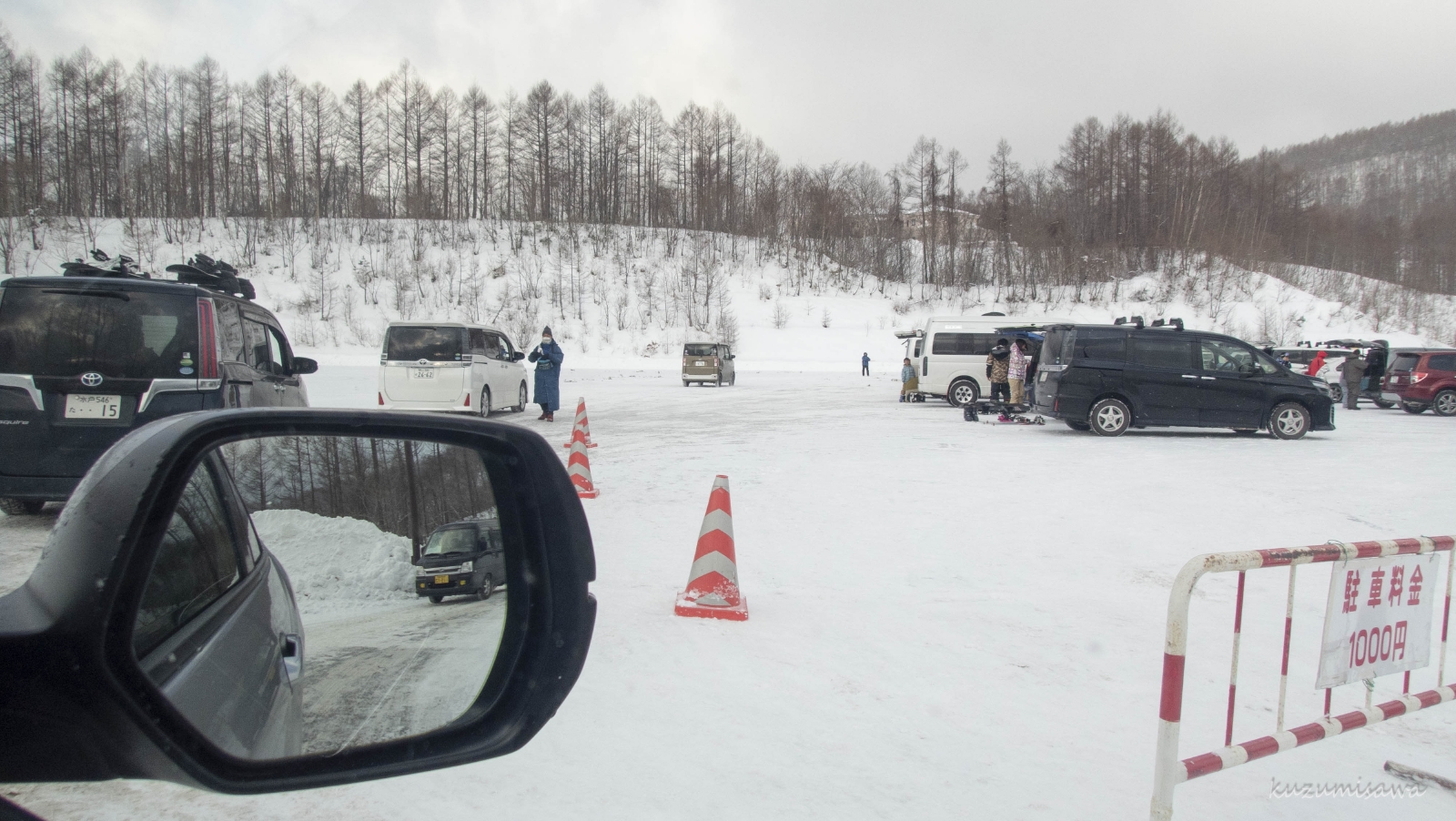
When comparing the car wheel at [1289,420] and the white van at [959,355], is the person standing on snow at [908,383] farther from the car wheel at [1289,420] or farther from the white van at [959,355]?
the car wheel at [1289,420]

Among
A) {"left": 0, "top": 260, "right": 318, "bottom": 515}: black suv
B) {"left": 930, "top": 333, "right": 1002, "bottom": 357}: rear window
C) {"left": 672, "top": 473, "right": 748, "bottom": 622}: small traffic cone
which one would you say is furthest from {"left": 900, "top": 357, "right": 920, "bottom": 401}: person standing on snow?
{"left": 0, "top": 260, "right": 318, "bottom": 515}: black suv

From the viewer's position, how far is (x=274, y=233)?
58594 mm

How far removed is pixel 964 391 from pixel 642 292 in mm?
39287

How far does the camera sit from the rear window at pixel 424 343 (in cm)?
1458

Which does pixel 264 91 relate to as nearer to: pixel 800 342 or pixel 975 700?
pixel 800 342

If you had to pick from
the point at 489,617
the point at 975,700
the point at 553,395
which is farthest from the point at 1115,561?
the point at 553,395

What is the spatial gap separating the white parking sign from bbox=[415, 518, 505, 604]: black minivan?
10.4 feet

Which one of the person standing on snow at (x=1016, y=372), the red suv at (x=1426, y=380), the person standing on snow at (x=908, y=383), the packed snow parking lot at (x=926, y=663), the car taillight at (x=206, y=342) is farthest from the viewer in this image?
the person standing on snow at (x=908, y=383)

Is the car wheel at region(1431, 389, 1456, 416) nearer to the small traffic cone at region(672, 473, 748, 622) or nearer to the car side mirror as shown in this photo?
the small traffic cone at region(672, 473, 748, 622)

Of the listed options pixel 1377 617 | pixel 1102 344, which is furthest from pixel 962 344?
pixel 1377 617

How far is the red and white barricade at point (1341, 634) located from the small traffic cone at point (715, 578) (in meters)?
2.55

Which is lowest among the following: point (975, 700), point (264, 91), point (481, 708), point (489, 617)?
point (975, 700)

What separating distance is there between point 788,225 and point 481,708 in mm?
71689

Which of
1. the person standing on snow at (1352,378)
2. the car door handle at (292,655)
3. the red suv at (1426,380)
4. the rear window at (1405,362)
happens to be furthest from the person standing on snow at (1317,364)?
the car door handle at (292,655)
